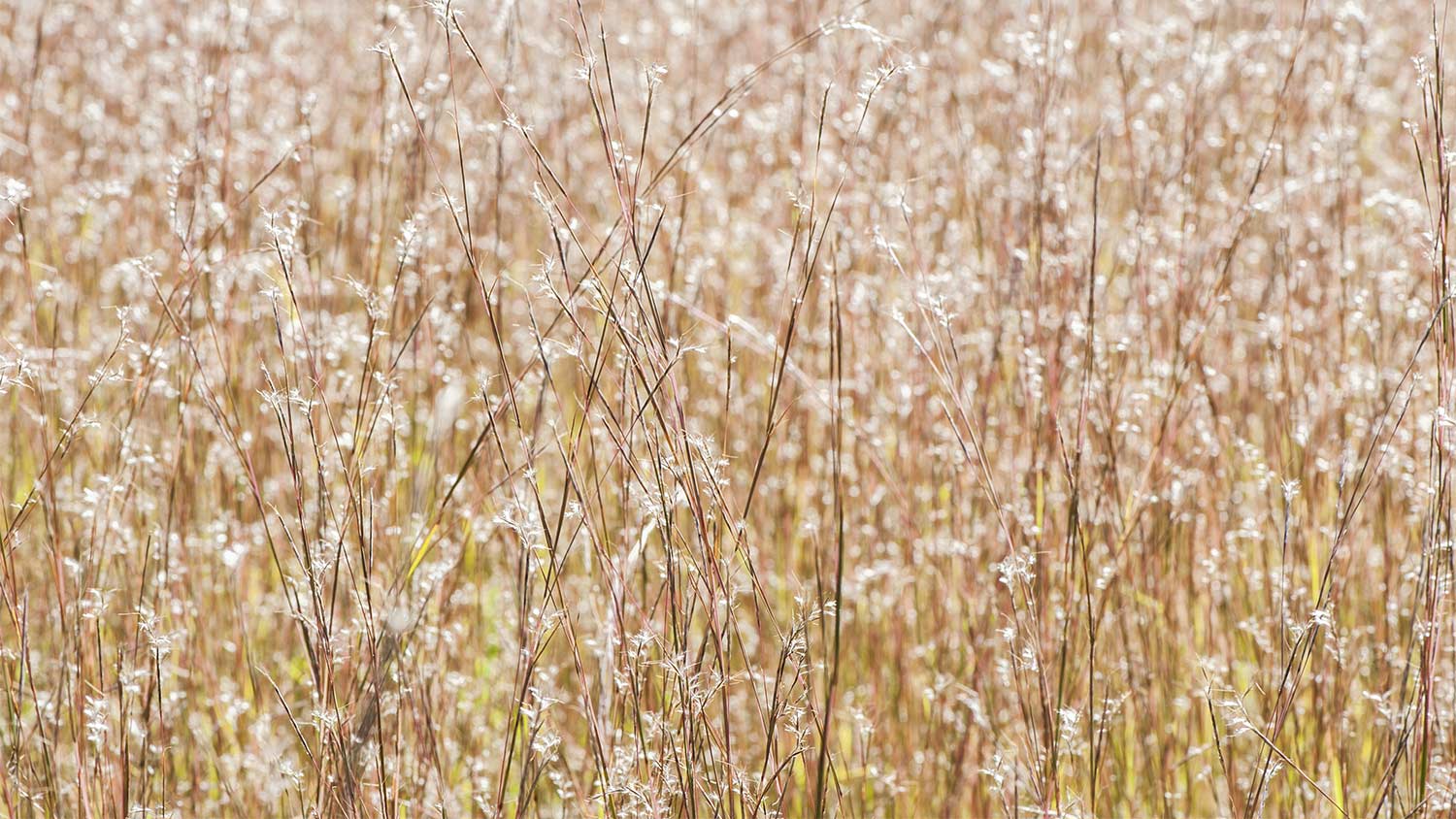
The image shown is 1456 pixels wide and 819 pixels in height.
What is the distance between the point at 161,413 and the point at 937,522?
4.23 feet

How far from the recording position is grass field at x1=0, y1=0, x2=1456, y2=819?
1061mm

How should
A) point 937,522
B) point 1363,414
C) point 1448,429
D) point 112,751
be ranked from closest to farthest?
point 1448,429 → point 112,751 → point 1363,414 → point 937,522

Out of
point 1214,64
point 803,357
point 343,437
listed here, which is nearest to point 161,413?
point 343,437

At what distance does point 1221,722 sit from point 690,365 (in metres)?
1.13

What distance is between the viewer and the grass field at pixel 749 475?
1061 millimetres

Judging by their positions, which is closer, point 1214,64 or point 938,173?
point 1214,64

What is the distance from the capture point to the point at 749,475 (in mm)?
1930

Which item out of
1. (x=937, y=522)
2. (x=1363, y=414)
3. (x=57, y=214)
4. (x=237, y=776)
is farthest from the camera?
(x=57, y=214)

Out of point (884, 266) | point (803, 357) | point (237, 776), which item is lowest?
point (237, 776)

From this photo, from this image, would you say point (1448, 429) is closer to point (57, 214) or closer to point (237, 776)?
point (237, 776)

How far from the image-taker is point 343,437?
6.07 ft

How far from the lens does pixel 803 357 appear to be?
2.09m

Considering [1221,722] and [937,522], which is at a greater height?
[937,522]

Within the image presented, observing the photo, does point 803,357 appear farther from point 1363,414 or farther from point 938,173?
point 1363,414
